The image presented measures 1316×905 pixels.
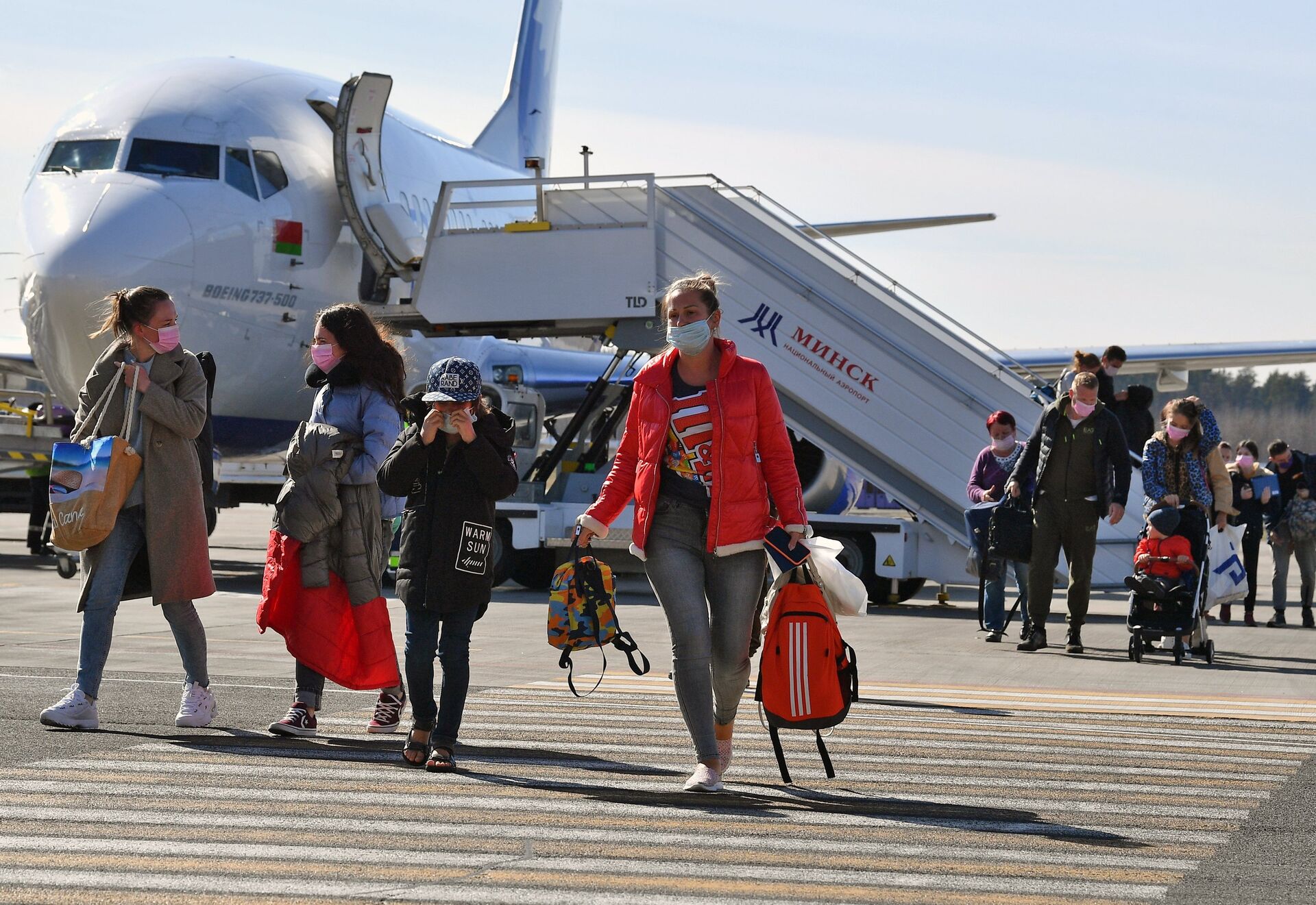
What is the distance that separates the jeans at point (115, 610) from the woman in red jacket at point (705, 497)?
2.03 m

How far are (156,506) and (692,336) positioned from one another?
2528 mm

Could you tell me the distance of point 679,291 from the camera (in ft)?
18.0

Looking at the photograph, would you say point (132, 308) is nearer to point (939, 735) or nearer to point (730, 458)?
point (730, 458)

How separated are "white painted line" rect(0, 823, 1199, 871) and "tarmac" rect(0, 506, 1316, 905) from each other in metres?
0.01

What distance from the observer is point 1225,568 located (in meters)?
10.9

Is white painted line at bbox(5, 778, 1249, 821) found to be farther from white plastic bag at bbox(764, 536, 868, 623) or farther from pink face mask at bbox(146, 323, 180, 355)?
pink face mask at bbox(146, 323, 180, 355)

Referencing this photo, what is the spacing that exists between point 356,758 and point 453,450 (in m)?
1.20

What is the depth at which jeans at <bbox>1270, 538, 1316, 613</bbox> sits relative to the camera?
14281 mm

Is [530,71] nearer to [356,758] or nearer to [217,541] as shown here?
[217,541]

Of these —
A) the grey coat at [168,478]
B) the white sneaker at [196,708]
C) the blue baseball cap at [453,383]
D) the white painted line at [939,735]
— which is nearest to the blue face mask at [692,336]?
the blue baseball cap at [453,383]

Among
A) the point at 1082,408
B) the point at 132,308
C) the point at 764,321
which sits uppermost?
the point at 764,321

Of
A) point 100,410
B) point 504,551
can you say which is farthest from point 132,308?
point 504,551

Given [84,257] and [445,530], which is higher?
[84,257]

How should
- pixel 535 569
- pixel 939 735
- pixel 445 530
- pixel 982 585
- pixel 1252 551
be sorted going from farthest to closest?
pixel 535 569 → pixel 1252 551 → pixel 982 585 → pixel 939 735 → pixel 445 530
